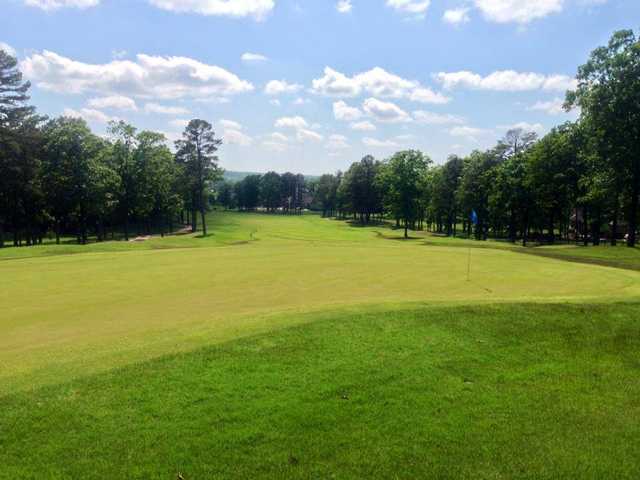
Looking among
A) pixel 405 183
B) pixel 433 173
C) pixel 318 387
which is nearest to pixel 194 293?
pixel 318 387

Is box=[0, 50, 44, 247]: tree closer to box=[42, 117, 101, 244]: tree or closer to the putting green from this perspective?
box=[42, 117, 101, 244]: tree

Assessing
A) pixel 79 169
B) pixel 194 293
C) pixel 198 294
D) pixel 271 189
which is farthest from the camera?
pixel 271 189

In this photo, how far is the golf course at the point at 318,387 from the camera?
20.1 ft

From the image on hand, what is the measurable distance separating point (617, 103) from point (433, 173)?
56783 millimetres

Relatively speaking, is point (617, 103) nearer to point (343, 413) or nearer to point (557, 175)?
point (557, 175)

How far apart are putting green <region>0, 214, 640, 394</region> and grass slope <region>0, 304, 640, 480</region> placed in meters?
1.35

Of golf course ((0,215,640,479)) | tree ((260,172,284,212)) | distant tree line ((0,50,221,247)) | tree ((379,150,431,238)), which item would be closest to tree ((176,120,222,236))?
distant tree line ((0,50,221,247))

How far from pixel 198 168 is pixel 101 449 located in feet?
227

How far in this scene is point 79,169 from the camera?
185ft

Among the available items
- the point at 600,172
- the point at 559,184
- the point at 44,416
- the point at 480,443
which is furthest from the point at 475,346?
the point at 559,184

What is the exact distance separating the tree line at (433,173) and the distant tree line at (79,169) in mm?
149

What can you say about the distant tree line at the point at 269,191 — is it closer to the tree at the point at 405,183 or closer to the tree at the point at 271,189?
the tree at the point at 271,189

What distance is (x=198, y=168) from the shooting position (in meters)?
72.2

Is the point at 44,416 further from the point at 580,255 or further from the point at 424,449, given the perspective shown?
the point at 580,255
